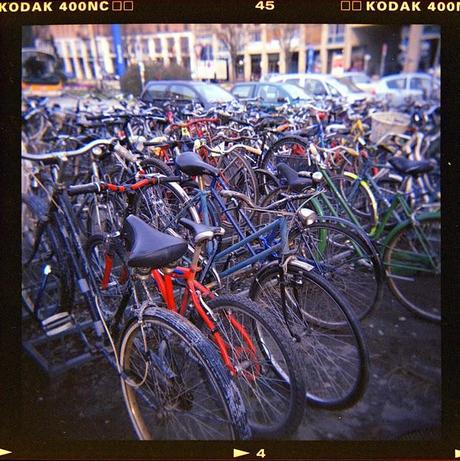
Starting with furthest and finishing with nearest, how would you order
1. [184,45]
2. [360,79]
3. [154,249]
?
[360,79] < [184,45] < [154,249]

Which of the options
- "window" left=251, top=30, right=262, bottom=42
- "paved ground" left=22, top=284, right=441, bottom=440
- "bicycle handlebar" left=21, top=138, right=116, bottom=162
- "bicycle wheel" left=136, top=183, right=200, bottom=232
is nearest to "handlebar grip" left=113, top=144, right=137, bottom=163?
"bicycle handlebar" left=21, top=138, right=116, bottom=162

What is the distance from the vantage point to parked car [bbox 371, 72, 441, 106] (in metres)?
2.25

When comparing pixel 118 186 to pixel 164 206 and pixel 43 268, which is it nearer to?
pixel 164 206

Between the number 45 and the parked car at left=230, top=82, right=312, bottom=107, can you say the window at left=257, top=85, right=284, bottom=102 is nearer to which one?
the parked car at left=230, top=82, right=312, bottom=107

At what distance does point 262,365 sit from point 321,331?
40cm

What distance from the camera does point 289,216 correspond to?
197cm

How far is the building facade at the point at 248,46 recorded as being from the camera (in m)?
2.03

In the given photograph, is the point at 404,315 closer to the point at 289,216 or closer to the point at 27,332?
the point at 289,216

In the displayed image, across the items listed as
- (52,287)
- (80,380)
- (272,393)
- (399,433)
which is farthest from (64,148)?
(399,433)

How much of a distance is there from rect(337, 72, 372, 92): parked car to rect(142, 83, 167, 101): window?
1125mm

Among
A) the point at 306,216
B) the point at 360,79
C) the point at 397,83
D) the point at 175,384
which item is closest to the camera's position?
the point at 175,384

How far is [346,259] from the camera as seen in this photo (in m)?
2.32

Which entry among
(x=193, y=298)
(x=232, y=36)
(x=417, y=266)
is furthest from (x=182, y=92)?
(x=417, y=266)

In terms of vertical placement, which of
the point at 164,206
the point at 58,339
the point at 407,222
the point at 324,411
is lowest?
the point at 324,411
